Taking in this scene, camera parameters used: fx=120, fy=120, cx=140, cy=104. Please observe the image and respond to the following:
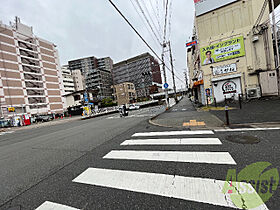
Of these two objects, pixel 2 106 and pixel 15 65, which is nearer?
pixel 2 106

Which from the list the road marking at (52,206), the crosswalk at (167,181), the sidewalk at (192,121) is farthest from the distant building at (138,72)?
the road marking at (52,206)

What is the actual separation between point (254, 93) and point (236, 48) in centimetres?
561

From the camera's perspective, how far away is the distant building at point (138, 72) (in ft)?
320

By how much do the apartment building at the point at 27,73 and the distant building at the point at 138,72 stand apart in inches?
2263

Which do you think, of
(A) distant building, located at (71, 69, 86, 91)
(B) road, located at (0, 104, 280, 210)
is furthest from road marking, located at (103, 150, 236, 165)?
(A) distant building, located at (71, 69, 86, 91)

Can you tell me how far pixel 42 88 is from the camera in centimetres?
4447

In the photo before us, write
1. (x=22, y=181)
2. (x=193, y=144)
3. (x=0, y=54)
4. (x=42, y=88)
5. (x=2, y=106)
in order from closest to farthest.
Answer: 1. (x=22, y=181)
2. (x=193, y=144)
3. (x=2, y=106)
4. (x=0, y=54)
5. (x=42, y=88)

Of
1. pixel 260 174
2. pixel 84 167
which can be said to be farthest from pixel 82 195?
pixel 260 174

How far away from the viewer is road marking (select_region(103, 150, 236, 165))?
2.90m

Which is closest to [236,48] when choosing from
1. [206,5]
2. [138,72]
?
[206,5]

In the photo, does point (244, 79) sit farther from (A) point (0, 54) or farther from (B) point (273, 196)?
(A) point (0, 54)

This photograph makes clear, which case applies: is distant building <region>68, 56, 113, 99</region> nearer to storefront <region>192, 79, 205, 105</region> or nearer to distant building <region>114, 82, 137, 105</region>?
distant building <region>114, 82, 137, 105</region>

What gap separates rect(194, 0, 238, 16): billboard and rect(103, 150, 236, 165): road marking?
1854 centimetres

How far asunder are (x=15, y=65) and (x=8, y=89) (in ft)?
28.8
